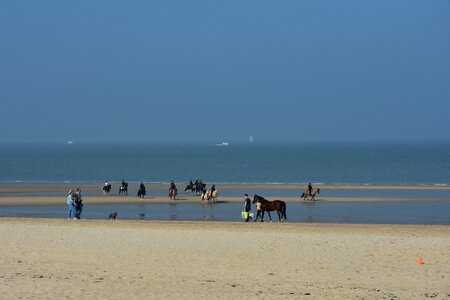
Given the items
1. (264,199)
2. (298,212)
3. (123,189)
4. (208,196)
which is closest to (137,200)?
(208,196)

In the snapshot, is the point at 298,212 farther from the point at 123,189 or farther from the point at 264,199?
the point at 123,189

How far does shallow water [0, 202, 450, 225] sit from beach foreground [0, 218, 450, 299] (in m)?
7.35

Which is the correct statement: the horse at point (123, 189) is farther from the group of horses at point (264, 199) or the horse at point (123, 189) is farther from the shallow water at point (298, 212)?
the shallow water at point (298, 212)

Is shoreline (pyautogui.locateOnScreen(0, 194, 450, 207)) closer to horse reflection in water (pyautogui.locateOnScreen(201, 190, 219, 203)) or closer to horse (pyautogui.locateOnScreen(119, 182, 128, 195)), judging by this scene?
horse reflection in water (pyautogui.locateOnScreen(201, 190, 219, 203))

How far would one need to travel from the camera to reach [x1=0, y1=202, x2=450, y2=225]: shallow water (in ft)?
124

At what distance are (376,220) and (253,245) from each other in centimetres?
1405

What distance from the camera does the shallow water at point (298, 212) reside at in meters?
37.8

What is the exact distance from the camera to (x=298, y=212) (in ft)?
136

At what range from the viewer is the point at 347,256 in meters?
22.3

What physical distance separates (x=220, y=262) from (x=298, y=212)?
20.5 meters

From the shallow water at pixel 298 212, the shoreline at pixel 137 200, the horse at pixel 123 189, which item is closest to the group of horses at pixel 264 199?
the horse at pixel 123 189

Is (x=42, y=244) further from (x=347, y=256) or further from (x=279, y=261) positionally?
(x=347, y=256)

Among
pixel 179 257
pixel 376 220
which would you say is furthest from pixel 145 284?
pixel 376 220

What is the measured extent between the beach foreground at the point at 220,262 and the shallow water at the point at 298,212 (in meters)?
7.35
